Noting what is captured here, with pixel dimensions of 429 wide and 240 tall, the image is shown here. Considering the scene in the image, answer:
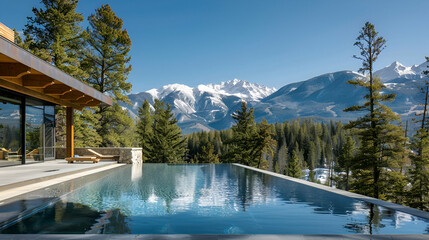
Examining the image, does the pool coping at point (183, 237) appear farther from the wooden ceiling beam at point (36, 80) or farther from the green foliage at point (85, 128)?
the green foliage at point (85, 128)

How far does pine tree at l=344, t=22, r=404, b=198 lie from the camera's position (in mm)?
19938

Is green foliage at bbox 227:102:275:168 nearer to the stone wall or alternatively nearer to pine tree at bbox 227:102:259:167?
pine tree at bbox 227:102:259:167

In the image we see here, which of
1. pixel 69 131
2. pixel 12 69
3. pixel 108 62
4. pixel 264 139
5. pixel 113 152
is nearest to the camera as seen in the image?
pixel 12 69

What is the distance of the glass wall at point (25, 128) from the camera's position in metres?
12.2

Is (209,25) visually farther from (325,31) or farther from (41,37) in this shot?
(41,37)

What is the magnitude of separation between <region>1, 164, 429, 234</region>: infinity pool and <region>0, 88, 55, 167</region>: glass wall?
276 inches

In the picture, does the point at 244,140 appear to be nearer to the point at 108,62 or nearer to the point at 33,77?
the point at 108,62

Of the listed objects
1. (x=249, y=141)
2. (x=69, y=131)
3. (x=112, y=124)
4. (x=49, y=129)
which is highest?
(x=112, y=124)

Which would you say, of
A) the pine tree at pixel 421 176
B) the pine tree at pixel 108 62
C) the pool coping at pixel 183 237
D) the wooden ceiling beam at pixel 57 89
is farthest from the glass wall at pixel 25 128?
the pine tree at pixel 421 176

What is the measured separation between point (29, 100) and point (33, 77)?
4252mm

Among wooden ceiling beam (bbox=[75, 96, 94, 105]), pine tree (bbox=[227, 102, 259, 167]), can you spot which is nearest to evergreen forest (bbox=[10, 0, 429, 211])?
wooden ceiling beam (bbox=[75, 96, 94, 105])

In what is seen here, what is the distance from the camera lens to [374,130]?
2031 centimetres

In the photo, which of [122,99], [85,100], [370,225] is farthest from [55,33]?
[370,225]

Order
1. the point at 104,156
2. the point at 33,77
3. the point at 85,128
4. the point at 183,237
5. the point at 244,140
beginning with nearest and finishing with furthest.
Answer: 1. the point at 183,237
2. the point at 33,77
3. the point at 104,156
4. the point at 85,128
5. the point at 244,140
